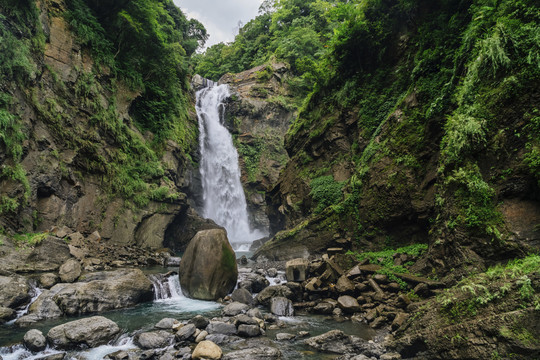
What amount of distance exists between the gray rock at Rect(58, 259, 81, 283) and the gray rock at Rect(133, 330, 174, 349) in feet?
16.7

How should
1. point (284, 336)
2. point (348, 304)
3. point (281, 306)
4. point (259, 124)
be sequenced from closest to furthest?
1. point (284, 336)
2. point (348, 304)
3. point (281, 306)
4. point (259, 124)

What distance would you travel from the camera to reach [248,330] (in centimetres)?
738

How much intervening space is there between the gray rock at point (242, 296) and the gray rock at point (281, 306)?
3.61 feet

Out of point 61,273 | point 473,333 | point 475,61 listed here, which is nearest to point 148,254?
point 61,273

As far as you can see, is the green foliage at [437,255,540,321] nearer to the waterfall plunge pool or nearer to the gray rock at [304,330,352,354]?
the gray rock at [304,330,352,354]

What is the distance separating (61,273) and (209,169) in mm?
20305

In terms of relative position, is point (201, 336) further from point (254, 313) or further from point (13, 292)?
point (13, 292)

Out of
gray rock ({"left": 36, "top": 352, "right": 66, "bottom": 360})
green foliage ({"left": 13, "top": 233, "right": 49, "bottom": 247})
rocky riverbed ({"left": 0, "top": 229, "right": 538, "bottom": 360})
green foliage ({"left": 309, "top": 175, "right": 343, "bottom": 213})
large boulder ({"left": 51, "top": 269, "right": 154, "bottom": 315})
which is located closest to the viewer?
gray rock ({"left": 36, "top": 352, "right": 66, "bottom": 360})

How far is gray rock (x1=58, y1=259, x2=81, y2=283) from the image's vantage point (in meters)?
10.2

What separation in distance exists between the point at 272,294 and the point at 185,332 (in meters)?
4.01

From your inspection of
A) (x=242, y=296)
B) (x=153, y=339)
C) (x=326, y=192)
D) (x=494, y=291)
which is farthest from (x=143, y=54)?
(x=494, y=291)

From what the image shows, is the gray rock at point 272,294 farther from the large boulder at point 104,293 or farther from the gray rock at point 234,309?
the large boulder at point 104,293

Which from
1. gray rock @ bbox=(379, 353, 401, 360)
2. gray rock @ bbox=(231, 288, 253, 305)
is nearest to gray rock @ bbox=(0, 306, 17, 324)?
gray rock @ bbox=(231, 288, 253, 305)

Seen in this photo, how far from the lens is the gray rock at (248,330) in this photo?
734 centimetres
